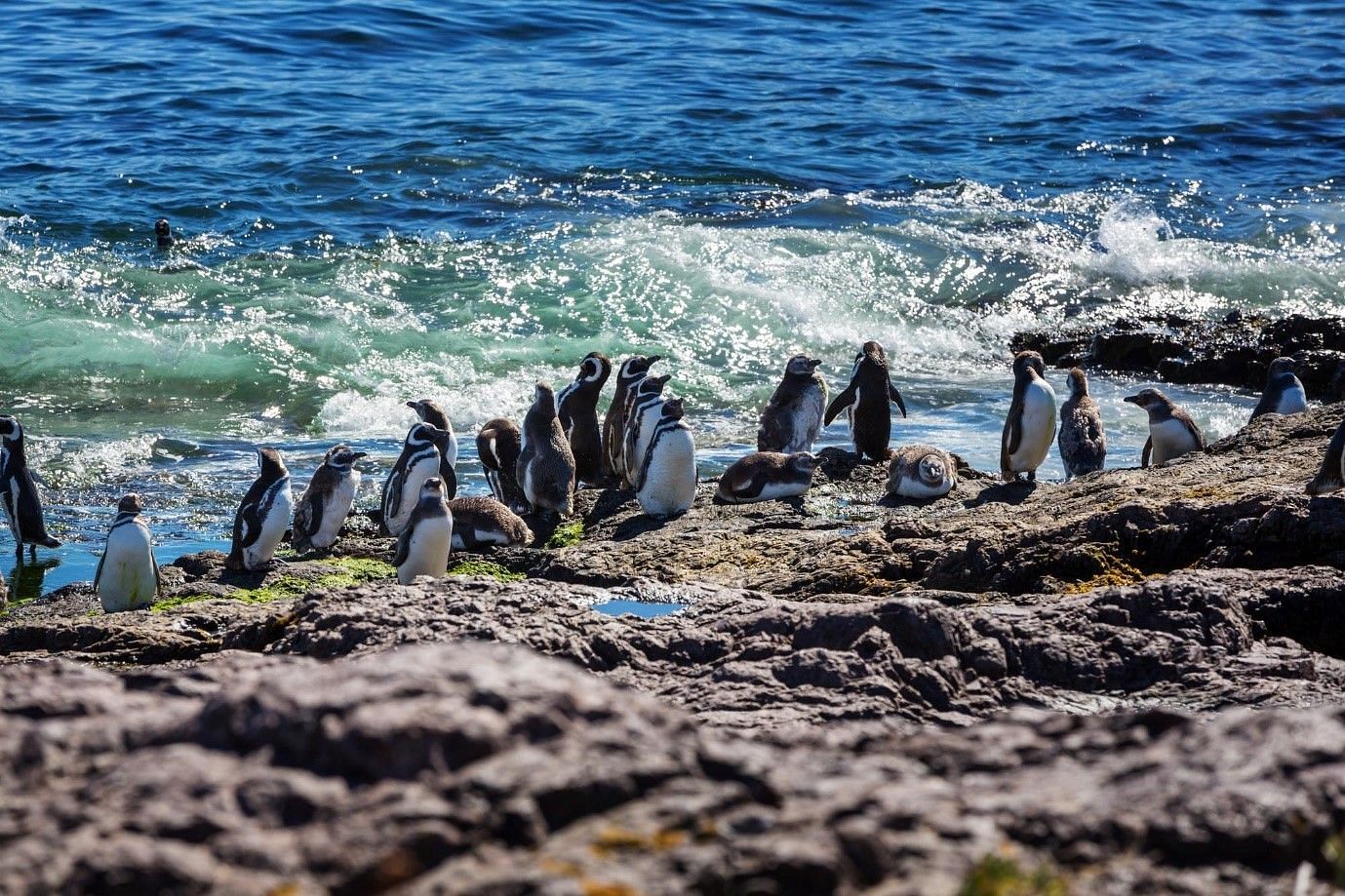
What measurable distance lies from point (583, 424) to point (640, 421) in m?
1.14

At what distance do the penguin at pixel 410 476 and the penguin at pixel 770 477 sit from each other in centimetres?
208

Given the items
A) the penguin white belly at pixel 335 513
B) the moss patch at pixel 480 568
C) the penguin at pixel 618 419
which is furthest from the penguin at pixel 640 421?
the moss patch at pixel 480 568

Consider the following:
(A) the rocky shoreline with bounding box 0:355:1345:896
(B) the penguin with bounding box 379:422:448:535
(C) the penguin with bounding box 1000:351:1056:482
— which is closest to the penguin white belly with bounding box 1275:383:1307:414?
(C) the penguin with bounding box 1000:351:1056:482

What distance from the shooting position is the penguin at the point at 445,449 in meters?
11.0

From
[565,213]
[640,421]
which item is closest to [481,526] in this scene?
[640,421]

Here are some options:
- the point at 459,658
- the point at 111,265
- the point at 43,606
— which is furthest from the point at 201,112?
the point at 459,658

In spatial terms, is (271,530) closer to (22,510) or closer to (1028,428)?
(22,510)

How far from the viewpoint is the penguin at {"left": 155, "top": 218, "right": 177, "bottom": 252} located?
20.1 metres

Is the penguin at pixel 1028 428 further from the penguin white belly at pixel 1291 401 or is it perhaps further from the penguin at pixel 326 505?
the penguin at pixel 326 505

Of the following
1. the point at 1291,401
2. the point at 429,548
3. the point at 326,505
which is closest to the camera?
the point at 429,548

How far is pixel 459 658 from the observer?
2.82 m

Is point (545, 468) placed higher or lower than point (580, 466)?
higher

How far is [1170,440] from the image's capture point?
12.1 meters

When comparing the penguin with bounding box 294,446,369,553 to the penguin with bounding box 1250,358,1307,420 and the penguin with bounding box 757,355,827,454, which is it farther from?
the penguin with bounding box 1250,358,1307,420
